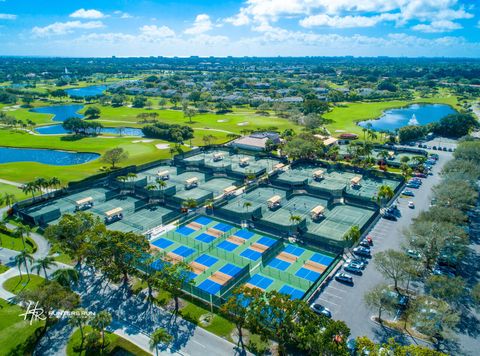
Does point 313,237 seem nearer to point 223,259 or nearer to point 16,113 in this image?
point 223,259

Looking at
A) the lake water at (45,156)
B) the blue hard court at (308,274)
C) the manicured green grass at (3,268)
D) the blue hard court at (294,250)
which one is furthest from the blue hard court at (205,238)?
the lake water at (45,156)

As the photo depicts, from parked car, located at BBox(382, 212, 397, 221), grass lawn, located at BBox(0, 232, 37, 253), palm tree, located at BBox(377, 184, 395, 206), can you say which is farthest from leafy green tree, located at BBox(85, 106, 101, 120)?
parked car, located at BBox(382, 212, 397, 221)

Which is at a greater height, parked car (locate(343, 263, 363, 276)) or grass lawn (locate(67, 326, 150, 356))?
parked car (locate(343, 263, 363, 276))

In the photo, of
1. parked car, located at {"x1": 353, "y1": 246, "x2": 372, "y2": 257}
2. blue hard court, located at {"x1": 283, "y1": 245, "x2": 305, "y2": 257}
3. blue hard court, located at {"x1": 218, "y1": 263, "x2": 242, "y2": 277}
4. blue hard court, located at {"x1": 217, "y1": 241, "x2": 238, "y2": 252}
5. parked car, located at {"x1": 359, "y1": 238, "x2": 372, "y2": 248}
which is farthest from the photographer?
blue hard court, located at {"x1": 217, "y1": 241, "x2": 238, "y2": 252}

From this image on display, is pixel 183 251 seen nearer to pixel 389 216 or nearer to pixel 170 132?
pixel 389 216

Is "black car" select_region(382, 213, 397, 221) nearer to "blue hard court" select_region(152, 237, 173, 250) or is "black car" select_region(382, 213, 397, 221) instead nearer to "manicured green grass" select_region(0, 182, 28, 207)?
"blue hard court" select_region(152, 237, 173, 250)
